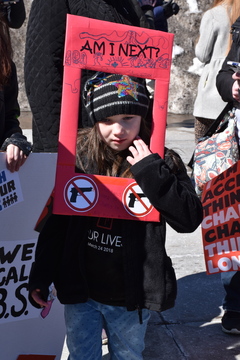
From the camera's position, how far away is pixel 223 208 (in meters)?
3.00

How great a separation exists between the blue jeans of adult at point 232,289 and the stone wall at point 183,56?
24.4 feet

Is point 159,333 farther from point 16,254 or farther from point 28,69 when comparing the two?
point 28,69

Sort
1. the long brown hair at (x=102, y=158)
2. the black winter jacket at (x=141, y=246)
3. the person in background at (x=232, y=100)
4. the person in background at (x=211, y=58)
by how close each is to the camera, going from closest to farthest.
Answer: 1. the black winter jacket at (x=141, y=246)
2. the long brown hair at (x=102, y=158)
3. the person in background at (x=232, y=100)
4. the person in background at (x=211, y=58)

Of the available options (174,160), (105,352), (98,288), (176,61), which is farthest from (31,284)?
(176,61)

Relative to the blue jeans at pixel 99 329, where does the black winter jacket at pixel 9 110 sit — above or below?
above

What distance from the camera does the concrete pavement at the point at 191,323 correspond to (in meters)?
3.27

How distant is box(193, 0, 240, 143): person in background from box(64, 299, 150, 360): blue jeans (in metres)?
2.06

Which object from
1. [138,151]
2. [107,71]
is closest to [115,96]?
[107,71]

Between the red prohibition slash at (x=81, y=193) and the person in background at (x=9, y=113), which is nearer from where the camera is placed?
the red prohibition slash at (x=81, y=193)

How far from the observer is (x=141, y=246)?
91.5 inches

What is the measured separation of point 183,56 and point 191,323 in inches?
300

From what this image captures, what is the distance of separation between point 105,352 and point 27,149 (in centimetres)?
117

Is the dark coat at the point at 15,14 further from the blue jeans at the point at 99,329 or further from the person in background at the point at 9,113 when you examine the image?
the blue jeans at the point at 99,329

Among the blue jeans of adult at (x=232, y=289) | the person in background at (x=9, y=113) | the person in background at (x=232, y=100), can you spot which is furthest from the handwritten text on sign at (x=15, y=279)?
the blue jeans of adult at (x=232, y=289)
